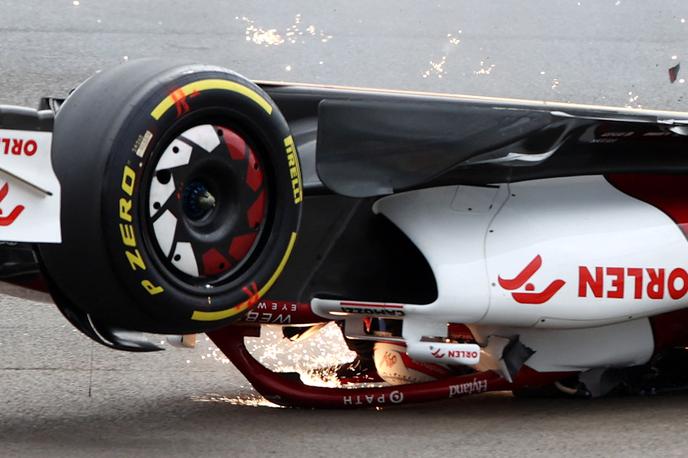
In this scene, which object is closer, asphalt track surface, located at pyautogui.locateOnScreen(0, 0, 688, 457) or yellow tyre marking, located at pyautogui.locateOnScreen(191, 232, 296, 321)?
yellow tyre marking, located at pyautogui.locateOnScreen(191, 232, 296, 321)

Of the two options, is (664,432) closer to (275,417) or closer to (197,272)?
(275,417)

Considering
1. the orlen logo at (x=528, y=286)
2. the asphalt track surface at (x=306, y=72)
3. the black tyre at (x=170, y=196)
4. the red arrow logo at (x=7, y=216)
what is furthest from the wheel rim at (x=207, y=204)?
the orlen logo at (x=528, y=286)

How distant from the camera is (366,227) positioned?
4.35m

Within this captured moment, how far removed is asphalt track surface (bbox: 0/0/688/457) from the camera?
4316 millimetres

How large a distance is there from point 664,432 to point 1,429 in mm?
2139

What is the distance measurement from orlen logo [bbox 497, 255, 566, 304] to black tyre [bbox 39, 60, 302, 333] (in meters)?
0.91

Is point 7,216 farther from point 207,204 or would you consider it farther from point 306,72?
point 306,72

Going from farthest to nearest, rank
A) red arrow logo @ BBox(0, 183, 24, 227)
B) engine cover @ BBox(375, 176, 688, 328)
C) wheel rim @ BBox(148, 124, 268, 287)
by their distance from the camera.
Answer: engine cover @ BBox(375, 176, 688, 328) < wheel rim @ BBox(148, 124, 268, 287) < red arrow logo @ BBox(0, 183, 24, 227)

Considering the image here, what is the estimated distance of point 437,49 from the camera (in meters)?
8.12

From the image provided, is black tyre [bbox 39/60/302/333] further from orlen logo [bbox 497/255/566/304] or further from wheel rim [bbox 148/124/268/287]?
orlen logo [bbox 497/255/566/304]

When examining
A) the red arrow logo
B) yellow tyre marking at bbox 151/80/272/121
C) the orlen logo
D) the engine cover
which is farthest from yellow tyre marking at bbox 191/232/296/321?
the orlen logo

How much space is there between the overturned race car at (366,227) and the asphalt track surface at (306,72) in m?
0.25

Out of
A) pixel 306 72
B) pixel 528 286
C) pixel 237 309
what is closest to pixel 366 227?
pixel 528 286

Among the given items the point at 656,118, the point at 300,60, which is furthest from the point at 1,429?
the point at 300,60
